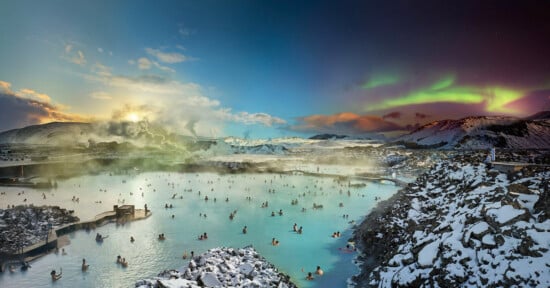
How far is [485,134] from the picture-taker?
11269 cm

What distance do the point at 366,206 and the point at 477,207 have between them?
2119 centimetres

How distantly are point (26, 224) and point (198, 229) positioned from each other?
38.1 feet

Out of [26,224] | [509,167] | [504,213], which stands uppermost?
[509,167]

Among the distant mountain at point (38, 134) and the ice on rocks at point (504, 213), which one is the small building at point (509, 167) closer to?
the ice on rocks at point (504, 213)

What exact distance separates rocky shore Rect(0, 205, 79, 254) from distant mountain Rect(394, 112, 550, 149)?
4631 inches

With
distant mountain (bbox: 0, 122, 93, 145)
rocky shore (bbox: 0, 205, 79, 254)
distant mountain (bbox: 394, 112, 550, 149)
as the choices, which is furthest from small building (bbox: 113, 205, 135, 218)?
distant mountain (bbox: 0, 122, 93, 145)

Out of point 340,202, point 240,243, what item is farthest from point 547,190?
point 340,202

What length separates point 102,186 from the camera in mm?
42875

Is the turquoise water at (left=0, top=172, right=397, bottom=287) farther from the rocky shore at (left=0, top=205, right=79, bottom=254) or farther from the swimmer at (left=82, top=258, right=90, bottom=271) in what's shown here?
the rocky shore at (left=0, top=205, right=79, bottom=254)

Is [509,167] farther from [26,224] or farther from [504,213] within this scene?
[26,224]

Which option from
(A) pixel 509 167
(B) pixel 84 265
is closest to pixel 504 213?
(A) pixel 509 167

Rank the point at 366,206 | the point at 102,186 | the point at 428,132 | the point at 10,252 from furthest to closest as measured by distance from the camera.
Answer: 1. the point at 428,132
2. the point at 102,186
3. the point at 366,206
4. the point at 10,252

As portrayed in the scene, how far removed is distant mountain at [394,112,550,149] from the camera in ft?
322

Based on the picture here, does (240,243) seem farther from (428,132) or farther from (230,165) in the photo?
(428,132)
